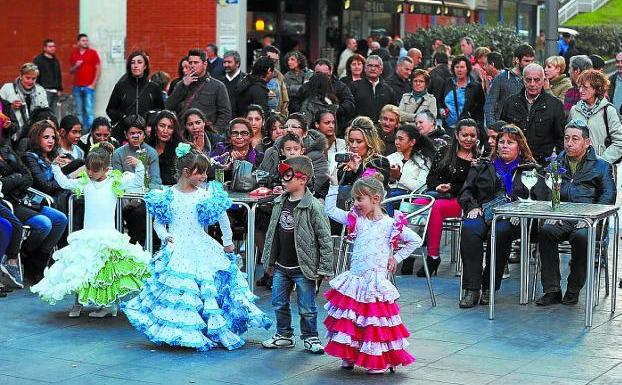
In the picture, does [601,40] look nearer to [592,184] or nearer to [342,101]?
[342,101]

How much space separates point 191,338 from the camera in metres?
9.02

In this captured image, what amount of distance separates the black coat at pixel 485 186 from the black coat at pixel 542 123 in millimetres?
1664

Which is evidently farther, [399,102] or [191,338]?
[399,102]

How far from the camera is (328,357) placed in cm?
891

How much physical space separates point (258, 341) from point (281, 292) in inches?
20.5

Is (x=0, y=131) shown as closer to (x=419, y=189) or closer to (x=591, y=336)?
(x=419, y=189)

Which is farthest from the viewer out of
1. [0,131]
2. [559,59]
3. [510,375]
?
[559,59]

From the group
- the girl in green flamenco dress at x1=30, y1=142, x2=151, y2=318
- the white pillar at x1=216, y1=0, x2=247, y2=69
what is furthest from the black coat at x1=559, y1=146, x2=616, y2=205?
the white pillar at x1=216, y1=0, x2=247, y2=69

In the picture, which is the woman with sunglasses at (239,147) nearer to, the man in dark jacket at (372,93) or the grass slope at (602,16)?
the man in dark jacket at (372,93)

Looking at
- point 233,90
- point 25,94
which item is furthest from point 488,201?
point 25,94

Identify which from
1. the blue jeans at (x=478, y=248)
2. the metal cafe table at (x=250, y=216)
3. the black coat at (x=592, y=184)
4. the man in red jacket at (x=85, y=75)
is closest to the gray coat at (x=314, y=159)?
the metal cafe table at (x=250, y=216)

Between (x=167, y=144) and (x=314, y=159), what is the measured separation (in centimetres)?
157

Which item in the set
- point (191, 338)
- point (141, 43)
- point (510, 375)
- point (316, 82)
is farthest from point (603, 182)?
point (141, 43)

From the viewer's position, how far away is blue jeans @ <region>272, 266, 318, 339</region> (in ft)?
29.6
